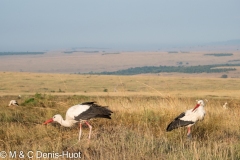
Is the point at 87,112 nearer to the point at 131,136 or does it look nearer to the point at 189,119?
the point at 131,136

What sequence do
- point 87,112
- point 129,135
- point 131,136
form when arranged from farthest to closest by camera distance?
point 87,112, point 129,135, point 131,136

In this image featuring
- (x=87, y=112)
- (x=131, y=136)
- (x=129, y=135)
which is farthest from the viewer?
(x=87, y=112)

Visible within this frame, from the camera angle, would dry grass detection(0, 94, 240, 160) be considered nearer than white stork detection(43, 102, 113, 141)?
Yes

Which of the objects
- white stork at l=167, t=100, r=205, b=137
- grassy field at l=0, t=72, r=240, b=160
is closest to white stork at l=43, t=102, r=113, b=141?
grassy field at l=0, t=72, r=240, b=160

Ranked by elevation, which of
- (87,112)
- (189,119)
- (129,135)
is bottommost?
(129,135)

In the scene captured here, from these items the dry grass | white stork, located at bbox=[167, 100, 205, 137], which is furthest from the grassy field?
white stork, located at bbox=[167, 100, 205, 137]

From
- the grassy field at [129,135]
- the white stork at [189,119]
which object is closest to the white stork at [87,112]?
the grassy field at [129,135]

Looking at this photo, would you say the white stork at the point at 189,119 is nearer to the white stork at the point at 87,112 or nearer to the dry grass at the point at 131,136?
the dry grass at the point at 131,136

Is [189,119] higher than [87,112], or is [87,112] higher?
[87,112]

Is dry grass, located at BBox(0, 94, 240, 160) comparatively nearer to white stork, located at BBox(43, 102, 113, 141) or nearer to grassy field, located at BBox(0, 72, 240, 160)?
grassy field, located at BBox(0, 72, 240, 160)

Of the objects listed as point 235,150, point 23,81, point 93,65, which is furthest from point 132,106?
point 93,65

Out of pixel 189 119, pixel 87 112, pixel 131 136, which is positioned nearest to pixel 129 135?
pixel 131 136

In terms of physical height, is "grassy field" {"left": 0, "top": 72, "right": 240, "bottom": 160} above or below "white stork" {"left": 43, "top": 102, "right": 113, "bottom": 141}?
below

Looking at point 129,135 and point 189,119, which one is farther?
point 189,119
